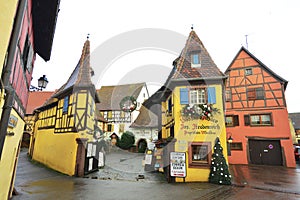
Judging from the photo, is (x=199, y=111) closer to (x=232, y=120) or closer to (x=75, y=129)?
(x=75, y=129)

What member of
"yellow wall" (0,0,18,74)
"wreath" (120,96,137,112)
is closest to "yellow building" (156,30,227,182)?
"yellow wall" (0,0,18,74)

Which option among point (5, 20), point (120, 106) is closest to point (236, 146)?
point (5, 20)

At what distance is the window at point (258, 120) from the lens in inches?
645

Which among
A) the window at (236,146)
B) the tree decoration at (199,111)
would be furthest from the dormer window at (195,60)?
the window at (236,146)

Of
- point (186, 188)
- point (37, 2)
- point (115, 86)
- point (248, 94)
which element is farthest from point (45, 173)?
point (115, 86)

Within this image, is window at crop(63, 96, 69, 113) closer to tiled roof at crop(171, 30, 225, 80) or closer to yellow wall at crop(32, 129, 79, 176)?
yellow wall at crop(32, 129, 79, 176)

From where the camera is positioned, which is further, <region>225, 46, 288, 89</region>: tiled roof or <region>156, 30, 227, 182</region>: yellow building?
<region>225, 46, 288, 89</region>: tiled roof

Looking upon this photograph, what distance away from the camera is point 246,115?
17219 millimetres

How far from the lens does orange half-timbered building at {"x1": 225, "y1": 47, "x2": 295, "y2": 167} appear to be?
52.2 ft

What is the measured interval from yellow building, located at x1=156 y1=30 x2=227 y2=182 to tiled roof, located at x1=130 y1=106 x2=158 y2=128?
15.9 meters

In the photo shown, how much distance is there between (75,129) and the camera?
11891 millimetres

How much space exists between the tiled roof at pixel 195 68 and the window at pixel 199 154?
13.1ft

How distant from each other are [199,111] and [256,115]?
927 cm

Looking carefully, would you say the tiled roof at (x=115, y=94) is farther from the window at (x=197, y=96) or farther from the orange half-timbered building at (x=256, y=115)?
the window at (x=197, y=96)
